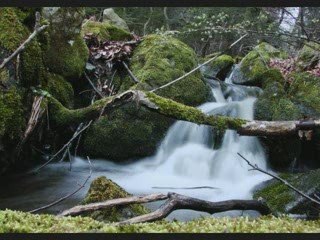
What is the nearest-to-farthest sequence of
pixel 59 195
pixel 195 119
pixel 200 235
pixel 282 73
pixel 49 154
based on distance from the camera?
pixel 200 235 → pixel 195 119 → pixel 59 195 → pixel 49 154 → pixel 282 73

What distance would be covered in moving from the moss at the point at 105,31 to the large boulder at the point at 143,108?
1.51ft

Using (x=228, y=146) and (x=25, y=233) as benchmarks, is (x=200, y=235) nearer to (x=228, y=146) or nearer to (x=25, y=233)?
(x=25, y=233)

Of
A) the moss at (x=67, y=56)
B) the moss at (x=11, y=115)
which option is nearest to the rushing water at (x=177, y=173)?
the moss at (x=11, y=115)

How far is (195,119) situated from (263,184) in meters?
0.91

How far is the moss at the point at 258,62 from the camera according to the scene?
639 centimetres

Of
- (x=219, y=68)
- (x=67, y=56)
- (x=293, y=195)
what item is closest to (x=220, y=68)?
(x=219, y=68)

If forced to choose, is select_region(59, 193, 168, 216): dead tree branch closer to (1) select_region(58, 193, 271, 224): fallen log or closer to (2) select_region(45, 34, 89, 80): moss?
(1) select_region(58, 193, 271, 224): fallen log

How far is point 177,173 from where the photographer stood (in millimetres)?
3572

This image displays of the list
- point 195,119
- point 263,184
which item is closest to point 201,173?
point 263,184

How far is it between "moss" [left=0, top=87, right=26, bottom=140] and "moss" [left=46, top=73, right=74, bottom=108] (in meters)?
0.70

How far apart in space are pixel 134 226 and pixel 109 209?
1.92ft

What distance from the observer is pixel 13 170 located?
352 centimetres

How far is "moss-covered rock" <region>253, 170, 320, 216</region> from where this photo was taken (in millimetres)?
2688

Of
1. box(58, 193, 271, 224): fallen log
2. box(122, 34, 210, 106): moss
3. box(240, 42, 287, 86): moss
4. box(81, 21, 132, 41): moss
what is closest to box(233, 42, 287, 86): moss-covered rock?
box(240, 42, 287, 86): moss
